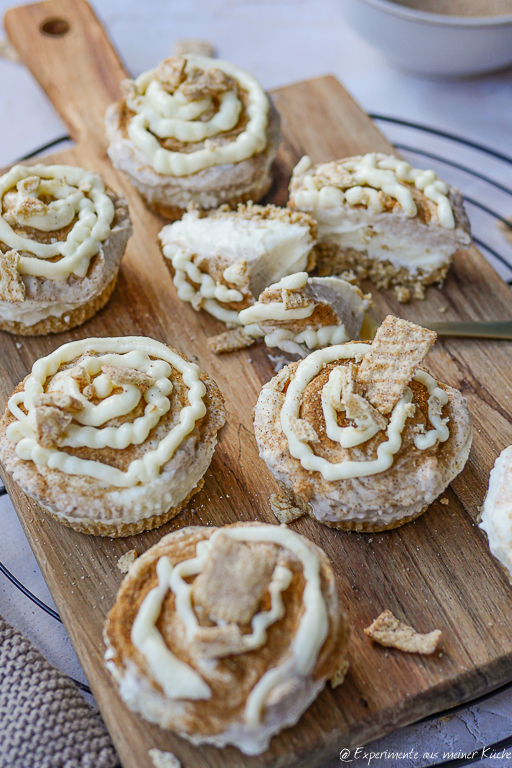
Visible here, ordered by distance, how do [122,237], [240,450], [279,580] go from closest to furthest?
1. [279,580]
2. [240,450]
3. [122,237]

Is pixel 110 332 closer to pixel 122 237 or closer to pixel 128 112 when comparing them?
pixel 122 237

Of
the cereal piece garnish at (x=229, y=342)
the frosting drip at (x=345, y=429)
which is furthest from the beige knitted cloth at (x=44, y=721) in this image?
the cereal piece garnish at (x=229, y=342)

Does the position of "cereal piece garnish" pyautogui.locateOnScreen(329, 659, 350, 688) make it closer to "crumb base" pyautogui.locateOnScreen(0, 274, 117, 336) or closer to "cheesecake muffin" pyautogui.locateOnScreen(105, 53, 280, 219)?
"crumb base" pyautogui.locateOnScreen(0, 274, 117, 336)

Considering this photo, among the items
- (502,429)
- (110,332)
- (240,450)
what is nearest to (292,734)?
(240,450)

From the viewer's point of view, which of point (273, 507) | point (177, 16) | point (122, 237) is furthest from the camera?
point (177, 16)

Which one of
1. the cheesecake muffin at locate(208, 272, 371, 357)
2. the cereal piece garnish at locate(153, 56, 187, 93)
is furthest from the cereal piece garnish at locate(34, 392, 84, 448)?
the cereal piece garnish at locate(153, 56, 187, 93)

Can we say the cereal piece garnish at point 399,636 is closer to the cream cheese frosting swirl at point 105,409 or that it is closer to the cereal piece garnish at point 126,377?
the cream cheese frosting swirl at point 105,409
